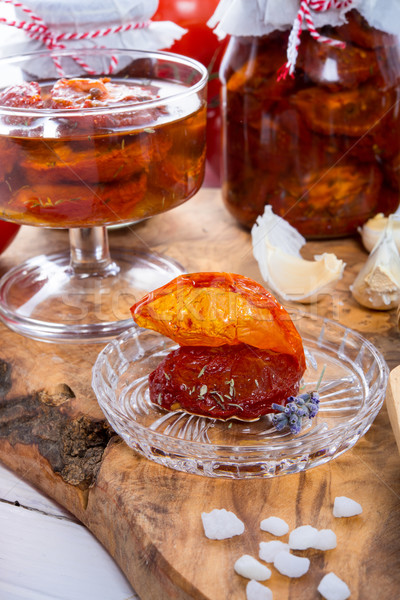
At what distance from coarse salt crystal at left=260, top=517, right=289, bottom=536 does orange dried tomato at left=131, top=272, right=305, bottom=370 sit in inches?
8.3

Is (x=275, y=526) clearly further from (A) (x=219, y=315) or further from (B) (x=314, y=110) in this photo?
(B) (x=314, y=110)

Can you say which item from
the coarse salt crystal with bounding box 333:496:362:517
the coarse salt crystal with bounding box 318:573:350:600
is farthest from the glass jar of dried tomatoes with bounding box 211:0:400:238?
the coarse salt crystal with bounding box 318:573:350:600

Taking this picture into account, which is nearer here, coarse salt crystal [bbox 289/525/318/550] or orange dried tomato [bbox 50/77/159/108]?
coarse salt crystal [bbox 289/525/318/550]

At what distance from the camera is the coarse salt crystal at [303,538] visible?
2.34 feet

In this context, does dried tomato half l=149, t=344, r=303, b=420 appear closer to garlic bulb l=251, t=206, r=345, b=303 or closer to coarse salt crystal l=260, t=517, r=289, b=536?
coarse salt crystal l=260, t=517, r=289, b=536

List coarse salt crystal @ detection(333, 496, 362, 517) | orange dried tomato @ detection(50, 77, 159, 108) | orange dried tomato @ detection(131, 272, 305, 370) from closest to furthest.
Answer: coarse salt crystal @ detection(333, 496, 362, 517)
orange dried tomato @ detection(131, 272, 305, 370)
orange dried tomato @ detection(50, 77, 159, 108)

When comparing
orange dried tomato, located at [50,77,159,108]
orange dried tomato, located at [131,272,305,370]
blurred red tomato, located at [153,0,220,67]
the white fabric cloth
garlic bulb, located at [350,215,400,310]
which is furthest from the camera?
blurred red tomato, located at [153,0,220,67]

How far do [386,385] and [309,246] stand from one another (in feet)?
1.83

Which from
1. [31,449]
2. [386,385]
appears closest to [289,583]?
[386,385]

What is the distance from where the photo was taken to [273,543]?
0.72 metres

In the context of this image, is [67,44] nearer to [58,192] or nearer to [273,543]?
[58,192]

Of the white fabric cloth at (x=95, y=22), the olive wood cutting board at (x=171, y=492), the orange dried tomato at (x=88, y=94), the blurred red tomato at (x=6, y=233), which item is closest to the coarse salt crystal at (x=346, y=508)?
the olive wood cutting board at (x=171, y=492)

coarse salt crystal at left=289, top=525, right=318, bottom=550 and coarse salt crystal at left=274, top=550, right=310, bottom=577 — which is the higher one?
coarse salt crystal at left=274, top=550, right=310, bottom=577

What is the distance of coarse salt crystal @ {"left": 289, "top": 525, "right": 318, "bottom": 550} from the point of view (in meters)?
0.71
